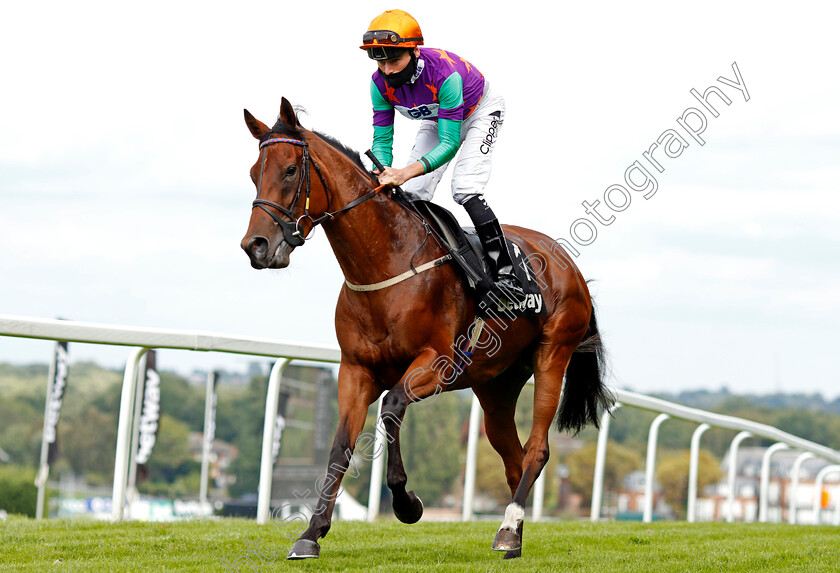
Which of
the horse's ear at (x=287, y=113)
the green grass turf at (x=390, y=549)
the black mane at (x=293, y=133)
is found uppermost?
the horse's ear at (x=287, y=113)

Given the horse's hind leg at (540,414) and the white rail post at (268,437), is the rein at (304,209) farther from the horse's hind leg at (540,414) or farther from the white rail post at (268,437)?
the white rail post at (268,437)

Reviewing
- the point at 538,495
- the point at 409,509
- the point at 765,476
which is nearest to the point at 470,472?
the point at 538,495

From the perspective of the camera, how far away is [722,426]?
981 centimetres

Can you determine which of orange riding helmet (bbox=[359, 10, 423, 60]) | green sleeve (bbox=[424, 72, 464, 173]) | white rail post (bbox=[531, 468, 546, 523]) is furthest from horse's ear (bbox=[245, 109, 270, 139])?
white rail post (bbox=[531, 468, 546, 523])

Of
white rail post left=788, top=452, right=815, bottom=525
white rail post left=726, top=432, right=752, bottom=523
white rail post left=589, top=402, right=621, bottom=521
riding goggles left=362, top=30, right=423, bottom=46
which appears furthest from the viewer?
white rail post left=788, top=452, right=815, bottom=525

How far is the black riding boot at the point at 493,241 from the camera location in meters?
5.05

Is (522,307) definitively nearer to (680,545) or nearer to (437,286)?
(437,286)

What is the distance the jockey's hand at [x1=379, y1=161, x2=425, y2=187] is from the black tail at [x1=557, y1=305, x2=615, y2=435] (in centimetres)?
216

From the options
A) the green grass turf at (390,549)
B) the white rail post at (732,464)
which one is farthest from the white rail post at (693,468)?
the green grass turf at (390,549)

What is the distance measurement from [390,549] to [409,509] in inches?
17.0

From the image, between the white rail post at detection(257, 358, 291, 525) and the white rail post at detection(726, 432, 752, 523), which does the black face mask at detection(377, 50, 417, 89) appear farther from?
the white rail post at detection(726, 432, 752, 523)

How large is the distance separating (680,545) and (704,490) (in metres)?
102

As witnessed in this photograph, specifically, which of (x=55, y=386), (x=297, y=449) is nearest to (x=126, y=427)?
(x=55, y=386)

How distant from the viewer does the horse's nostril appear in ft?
12.9
